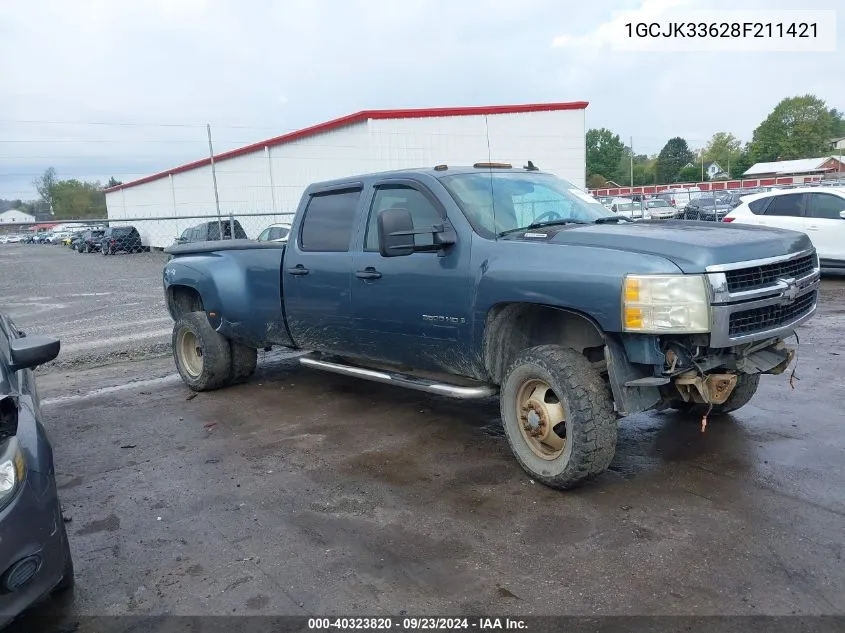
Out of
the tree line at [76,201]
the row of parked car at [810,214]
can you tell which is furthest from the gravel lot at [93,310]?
the tree line at [76,201]

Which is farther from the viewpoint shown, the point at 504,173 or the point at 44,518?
the point at 504,173

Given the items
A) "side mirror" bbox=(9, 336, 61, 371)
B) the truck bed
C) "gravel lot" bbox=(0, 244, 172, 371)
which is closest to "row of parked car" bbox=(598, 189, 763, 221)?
"gravel lot" bbox=(0, 244, 172, 371)

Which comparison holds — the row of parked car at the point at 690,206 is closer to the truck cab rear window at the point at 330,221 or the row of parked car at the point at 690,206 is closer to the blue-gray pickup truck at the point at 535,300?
the truck cab rear window at the point at 330,221

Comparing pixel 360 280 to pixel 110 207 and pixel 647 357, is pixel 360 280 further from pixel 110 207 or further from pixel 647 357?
pixel 110 207

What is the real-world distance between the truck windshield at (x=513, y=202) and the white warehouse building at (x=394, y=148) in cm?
1338

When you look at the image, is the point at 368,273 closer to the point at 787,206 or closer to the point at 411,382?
the point at 411,382

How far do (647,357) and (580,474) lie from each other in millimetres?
785

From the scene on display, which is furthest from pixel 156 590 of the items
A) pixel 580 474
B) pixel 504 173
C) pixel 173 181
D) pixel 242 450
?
pixel 173 181

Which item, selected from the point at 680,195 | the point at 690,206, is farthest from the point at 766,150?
the point at 690,206

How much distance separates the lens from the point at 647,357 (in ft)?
12.8

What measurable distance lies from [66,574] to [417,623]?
1.64 metres

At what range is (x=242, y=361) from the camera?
7082 millimetres

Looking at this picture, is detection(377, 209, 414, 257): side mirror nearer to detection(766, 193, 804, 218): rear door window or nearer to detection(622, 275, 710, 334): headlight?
detection(622, 275, 710, 334): headlight

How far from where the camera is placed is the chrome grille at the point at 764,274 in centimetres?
386
